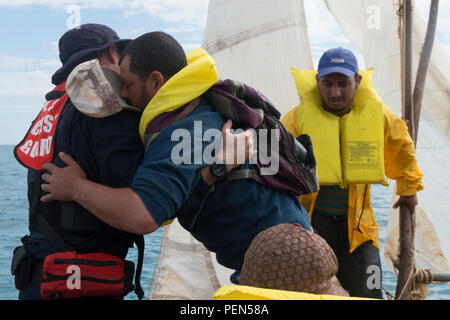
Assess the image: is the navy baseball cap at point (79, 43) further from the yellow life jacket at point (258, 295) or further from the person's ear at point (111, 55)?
the yellow life jacket at point (258, 295)

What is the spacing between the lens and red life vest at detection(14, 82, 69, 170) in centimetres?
195

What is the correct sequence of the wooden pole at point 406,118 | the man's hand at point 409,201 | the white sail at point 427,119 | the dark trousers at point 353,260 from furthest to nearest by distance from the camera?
1. the white sail at point 427,119
2. the wooden pole at point 406,118
3. the man's hand at point 409,201
4. the dark trousers at point 353,260

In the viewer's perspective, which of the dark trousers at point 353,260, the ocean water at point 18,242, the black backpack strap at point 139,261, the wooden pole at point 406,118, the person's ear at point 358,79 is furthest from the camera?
the ocean water at point 18,242

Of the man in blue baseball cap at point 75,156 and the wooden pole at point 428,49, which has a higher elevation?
the wooden pole at point 428,49

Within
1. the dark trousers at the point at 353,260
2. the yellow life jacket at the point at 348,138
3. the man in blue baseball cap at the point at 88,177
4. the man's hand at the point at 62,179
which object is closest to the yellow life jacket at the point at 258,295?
the man in blue baseball cap at the point at 88,177

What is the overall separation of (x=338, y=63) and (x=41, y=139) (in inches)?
80.0

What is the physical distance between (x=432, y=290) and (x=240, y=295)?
10595 mm

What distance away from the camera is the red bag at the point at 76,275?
1.87 m

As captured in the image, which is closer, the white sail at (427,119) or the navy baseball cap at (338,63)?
the navy baseball cap at (338,63)

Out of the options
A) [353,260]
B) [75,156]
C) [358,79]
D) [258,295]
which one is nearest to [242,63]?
[358,79]

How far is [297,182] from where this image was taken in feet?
6.76

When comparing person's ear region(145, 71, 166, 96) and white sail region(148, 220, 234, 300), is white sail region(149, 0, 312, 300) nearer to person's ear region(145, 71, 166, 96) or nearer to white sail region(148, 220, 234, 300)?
white sail region(148, 220, 234, 300)

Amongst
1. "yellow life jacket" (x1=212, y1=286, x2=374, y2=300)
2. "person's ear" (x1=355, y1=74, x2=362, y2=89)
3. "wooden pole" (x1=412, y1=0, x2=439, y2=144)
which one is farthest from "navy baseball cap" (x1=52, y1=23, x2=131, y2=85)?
"wooden pole" (x1=412, y1=0, x2=439, y2=144)
